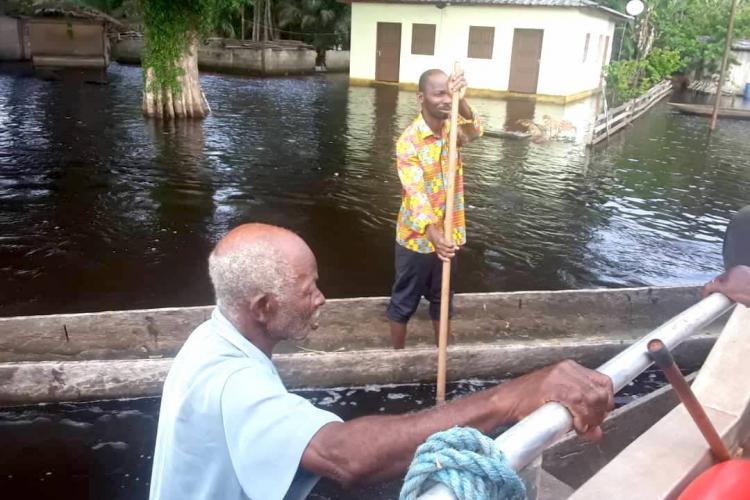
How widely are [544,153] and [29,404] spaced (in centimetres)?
1243

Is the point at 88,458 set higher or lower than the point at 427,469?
lower

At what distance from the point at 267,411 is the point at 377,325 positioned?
12.9 feet

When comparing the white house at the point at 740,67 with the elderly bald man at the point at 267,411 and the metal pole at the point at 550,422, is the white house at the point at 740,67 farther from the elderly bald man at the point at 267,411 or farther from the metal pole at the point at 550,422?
the elderly bald man at the point at 267,411

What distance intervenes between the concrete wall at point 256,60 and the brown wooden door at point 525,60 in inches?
448

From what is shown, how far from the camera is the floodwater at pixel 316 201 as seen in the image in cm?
736

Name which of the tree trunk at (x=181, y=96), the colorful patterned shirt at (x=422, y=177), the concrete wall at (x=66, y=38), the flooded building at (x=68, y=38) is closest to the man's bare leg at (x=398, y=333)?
the colorful patterned shirt at (x=422, y=177)

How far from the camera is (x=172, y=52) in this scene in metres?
15.6

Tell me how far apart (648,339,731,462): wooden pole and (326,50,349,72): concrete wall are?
112ft

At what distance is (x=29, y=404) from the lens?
14.0 ft

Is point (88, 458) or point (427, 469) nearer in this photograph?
point (427, 469)

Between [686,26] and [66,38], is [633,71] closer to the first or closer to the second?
[686,26]

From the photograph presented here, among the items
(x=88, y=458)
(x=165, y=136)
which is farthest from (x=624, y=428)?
(x=165, y=136)

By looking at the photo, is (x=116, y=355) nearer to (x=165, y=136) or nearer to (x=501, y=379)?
(x=501, y=379)

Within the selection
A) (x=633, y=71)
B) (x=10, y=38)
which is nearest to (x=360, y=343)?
(x=633, y=71)
